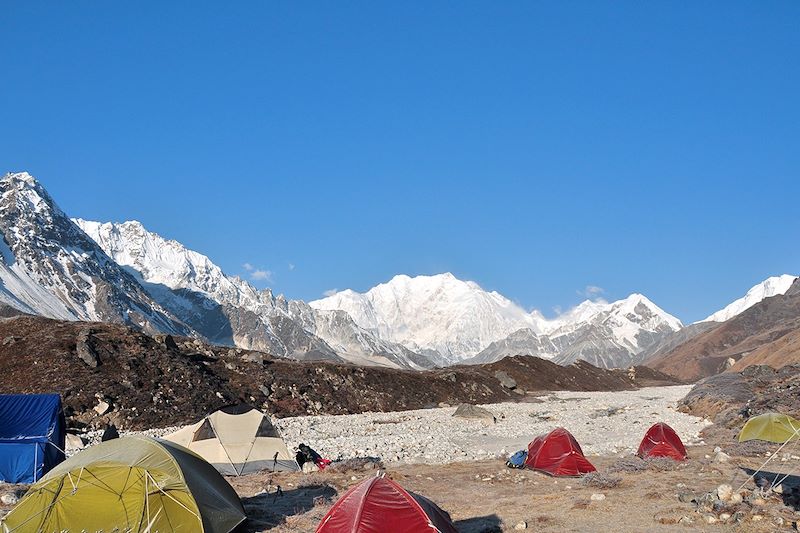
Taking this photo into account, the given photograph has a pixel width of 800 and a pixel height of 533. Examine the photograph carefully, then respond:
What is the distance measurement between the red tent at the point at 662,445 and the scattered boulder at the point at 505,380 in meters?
50.9

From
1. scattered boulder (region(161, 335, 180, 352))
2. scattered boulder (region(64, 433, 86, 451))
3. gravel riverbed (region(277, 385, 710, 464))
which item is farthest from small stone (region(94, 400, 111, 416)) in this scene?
scattered boulder (region(161, 335, 180, 352))

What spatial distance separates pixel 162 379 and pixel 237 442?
21327mm

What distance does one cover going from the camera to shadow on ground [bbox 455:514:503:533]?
46.5ft

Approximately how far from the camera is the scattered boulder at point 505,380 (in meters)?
75.4

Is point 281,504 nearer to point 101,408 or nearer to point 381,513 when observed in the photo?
point 381,513

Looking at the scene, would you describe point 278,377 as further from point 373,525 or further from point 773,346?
point 773,346

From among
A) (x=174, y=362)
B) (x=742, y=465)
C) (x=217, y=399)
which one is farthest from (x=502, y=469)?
(x=174, y=362)

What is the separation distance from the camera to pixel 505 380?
251 feet

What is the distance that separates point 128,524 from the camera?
12.3m

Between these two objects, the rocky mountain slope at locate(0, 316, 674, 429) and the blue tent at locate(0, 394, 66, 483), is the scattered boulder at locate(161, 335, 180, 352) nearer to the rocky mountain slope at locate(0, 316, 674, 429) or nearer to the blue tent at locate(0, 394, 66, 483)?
the rocky mountain slope at locate(0, 316, 674, 429)

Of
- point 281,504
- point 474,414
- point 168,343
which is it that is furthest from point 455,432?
point 168,343

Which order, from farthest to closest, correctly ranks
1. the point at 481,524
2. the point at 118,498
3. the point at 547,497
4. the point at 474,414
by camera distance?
the point at 474,414 → the point at 547,497 → the point at 481,524 → the point at 118,498

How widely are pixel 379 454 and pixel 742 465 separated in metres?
13.9

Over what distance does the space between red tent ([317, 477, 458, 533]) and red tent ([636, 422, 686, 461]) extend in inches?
559
